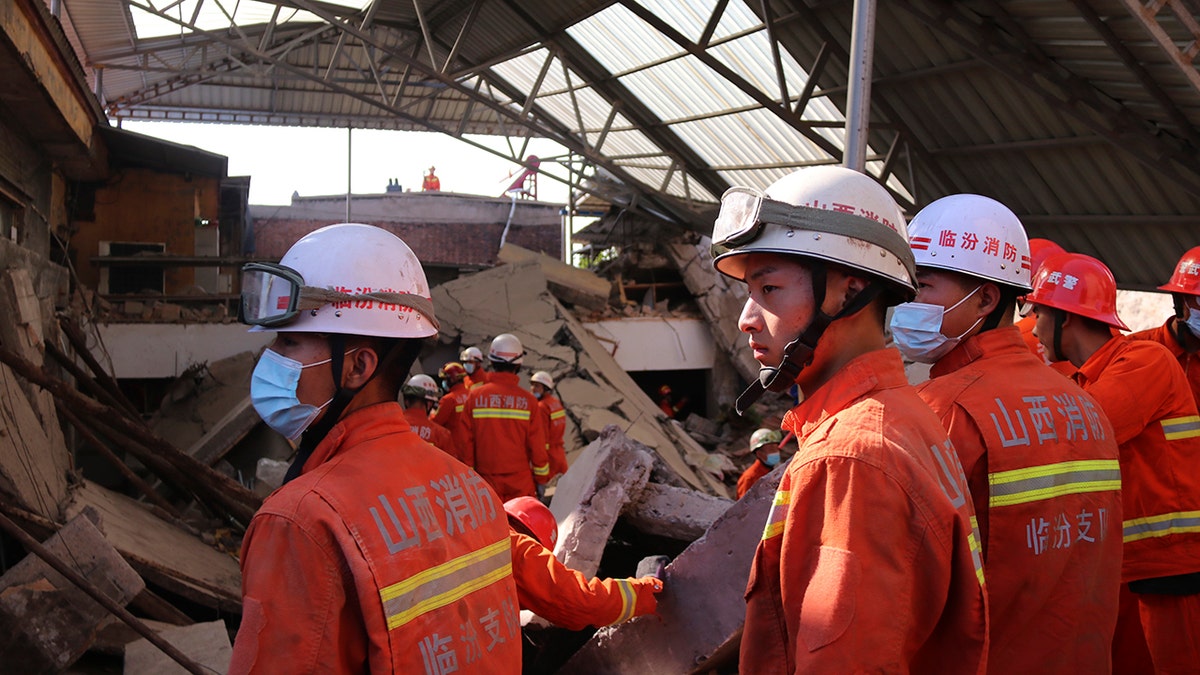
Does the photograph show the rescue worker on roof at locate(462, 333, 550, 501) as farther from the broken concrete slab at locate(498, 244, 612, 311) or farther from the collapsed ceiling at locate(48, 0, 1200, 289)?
the broken concrete slab at locate(498, 244, 612, 311)

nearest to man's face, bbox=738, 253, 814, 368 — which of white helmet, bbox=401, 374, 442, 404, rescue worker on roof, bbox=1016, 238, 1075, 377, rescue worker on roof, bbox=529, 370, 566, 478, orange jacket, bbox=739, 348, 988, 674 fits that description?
orange jacket, bbox=739, 348, 988, 674

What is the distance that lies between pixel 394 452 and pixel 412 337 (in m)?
0.29

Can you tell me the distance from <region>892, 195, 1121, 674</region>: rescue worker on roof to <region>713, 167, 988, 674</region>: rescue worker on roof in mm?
453

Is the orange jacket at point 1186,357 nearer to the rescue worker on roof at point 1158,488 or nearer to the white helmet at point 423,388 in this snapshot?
the rescue worker on roof at point 1158,488

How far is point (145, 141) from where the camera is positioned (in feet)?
49.9

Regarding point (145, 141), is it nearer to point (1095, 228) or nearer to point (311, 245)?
point (1095, 228)

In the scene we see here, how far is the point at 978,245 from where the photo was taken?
2582 millimetres

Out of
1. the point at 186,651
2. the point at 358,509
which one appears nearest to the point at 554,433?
the point at 186,651

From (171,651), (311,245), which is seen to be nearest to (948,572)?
(311,245)

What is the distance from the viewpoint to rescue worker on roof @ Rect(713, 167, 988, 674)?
152 cm

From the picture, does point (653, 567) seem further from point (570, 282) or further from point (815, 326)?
point (570, 282)

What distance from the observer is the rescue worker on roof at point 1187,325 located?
13.1 feet

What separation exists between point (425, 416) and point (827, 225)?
24.0ft

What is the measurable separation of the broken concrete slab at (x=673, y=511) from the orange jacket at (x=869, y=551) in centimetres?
307
